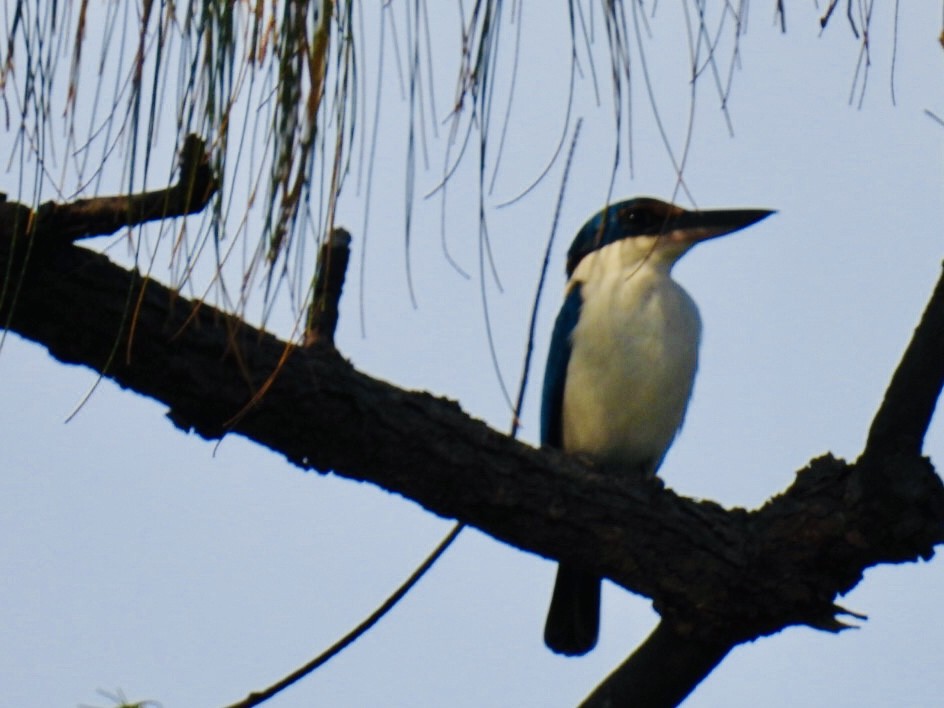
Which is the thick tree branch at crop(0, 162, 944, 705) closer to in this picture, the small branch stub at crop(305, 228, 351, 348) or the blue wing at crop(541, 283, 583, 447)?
the small branch stub at crop(305, 228, 351, 348)

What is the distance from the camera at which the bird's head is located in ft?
15.8

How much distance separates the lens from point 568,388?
468cm

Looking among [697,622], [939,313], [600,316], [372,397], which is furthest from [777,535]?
[600,316]

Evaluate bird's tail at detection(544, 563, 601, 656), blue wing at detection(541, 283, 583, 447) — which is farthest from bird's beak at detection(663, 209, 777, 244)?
bird's tail at detection(544, 563, 601, 656)

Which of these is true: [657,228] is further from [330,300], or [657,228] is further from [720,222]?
[330,300]

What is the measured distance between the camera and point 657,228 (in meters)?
5.00

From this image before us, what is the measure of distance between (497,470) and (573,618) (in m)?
1.58

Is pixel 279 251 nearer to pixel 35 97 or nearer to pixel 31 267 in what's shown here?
pixel 35 97

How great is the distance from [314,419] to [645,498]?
755 millimetres

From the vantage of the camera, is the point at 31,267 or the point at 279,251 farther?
the point at 31,267

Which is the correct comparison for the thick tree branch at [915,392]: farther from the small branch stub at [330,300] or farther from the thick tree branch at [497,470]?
the small branch stub at [330,300]

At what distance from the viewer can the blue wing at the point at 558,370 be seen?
15.5 feet

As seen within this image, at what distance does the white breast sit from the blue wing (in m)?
0.04

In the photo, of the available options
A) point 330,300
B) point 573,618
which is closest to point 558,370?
point 573,618
